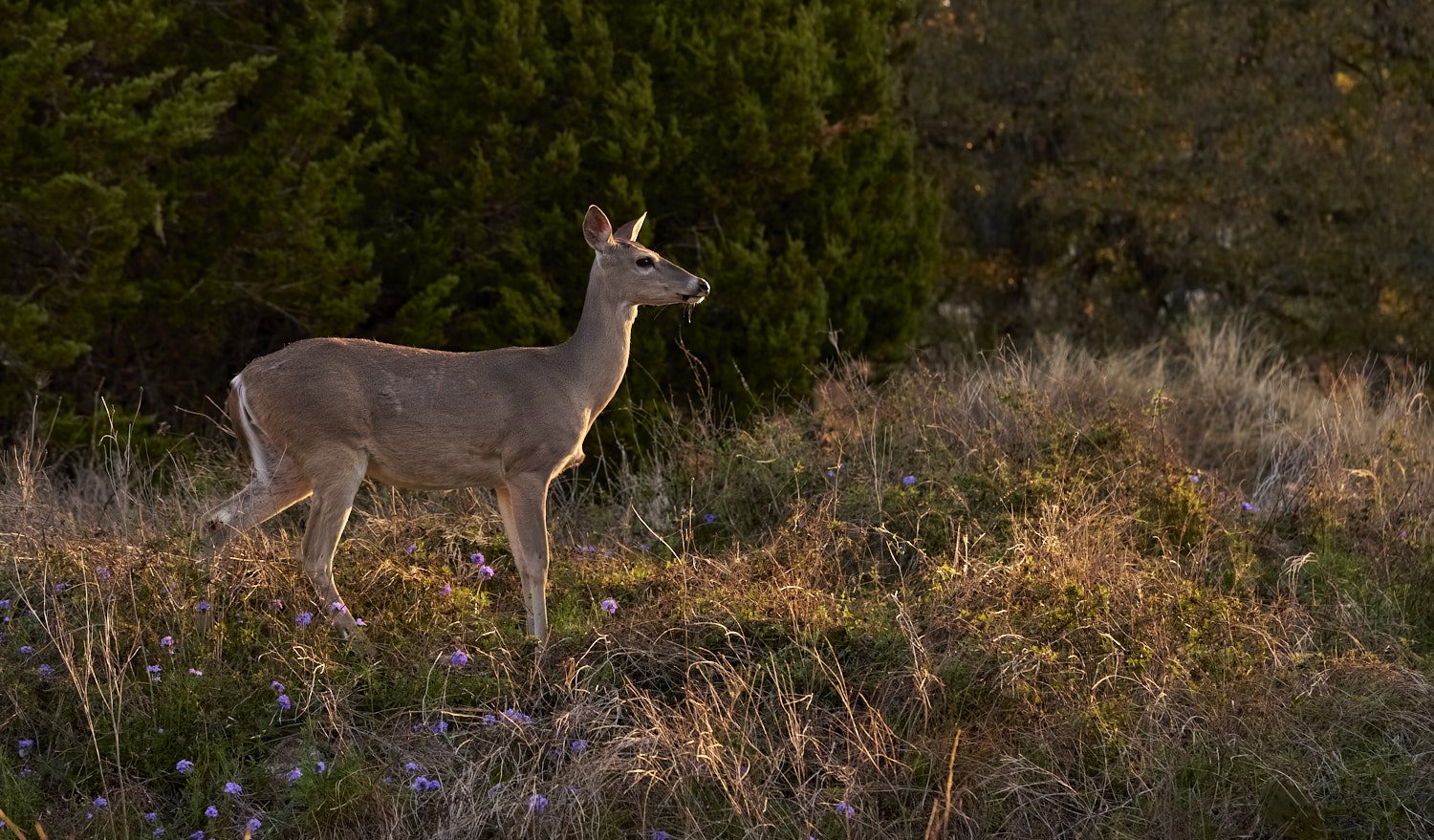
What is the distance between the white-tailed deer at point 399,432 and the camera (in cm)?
657

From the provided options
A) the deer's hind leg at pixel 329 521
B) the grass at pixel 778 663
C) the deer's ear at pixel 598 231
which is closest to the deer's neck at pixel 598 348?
the deer's ear at pixel 598 231

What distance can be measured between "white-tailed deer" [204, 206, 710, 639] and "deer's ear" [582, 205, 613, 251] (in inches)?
20.2

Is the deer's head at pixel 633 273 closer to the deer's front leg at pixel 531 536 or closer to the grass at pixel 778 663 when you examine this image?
the deer's front leg at pixel 531 536

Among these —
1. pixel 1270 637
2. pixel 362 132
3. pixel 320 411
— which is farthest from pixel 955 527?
pixel 362 132

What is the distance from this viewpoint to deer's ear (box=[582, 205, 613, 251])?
7.21 metres

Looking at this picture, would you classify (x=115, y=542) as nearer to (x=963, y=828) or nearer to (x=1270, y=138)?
(x=963, y=828)

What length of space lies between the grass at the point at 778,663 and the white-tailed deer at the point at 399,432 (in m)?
0.25

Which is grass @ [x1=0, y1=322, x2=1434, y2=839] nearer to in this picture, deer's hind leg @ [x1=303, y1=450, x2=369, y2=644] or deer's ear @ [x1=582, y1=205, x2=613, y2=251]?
deer's hind leg @ [x1=303, y1=450, x2=369, y2=644]

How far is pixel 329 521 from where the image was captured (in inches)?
255

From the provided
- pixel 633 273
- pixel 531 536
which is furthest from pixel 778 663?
pixel 633 273

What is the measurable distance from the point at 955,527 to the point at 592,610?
1583mm

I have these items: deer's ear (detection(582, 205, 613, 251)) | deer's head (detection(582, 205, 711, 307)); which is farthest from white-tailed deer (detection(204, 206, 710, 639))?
deer's ear (detection(582, 205, 613, 251))

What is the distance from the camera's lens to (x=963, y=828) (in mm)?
5426

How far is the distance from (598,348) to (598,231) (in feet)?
1.56
